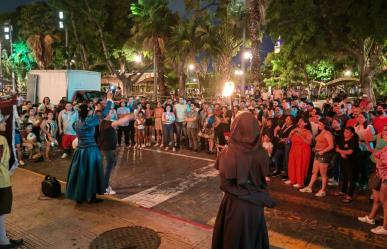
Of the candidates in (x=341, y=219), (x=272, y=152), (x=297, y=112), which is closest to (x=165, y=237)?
(x=341, y=219)

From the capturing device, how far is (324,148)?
7.11 meters

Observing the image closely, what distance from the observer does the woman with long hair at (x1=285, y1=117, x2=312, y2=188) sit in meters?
7.68

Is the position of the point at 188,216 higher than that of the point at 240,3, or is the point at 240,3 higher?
the point at 240,3

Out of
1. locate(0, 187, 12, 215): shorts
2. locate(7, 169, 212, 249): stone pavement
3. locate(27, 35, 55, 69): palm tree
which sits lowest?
locate(7, 169, 212, 249): stone pavement

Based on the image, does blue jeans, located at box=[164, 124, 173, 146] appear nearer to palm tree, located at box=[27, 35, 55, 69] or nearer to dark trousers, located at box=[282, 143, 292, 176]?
dark trousers, located at box=[282, 143, 292, 176]

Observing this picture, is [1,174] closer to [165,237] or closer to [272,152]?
[165,237]

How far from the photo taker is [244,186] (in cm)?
310

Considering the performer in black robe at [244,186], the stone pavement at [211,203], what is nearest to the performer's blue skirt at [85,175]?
the stone pavement at [211,203]

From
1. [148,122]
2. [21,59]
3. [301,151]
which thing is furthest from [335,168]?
[21,59]

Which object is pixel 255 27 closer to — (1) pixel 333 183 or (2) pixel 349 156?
(1) pixel 333 183

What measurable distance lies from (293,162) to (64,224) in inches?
211

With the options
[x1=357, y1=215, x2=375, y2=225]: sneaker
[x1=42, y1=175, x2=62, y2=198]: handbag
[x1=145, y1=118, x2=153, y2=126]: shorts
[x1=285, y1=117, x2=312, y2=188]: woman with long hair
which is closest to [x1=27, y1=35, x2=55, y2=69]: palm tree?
[x1=145, y1=118, x2=153, y2=126]: shorts

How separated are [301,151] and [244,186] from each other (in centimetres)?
508

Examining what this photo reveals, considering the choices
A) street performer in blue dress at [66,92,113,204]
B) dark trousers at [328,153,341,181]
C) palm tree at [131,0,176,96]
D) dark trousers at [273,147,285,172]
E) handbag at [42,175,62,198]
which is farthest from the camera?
palm tree at [131,0,176,96]
